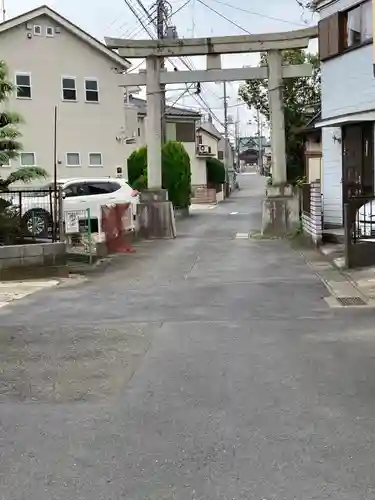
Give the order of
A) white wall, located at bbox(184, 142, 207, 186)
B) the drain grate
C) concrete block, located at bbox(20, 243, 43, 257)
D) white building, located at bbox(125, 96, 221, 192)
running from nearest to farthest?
the drain grate → concrete block, located at bbox(20, 243, 43, 257) → white building, located at bbox(125, 96, 221, 192) → white wall, located at bbox(184, 142, 207, 186)

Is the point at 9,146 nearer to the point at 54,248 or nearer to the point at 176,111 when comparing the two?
the point at 54,248

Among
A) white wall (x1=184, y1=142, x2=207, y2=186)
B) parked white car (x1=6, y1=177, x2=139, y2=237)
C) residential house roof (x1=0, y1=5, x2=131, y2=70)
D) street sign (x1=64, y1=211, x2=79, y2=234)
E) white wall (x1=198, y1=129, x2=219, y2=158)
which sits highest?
residential house roof (x1=0, y1=5, x2=131, y2=70)

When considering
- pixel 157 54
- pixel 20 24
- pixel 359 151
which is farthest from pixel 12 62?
pixel 359 151

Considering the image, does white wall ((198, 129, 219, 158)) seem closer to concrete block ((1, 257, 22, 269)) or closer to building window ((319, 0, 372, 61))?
building window ((319, 0, 372, 61))

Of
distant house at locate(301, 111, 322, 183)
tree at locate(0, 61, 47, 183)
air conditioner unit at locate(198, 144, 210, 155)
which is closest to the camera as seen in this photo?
tree at locate(0, 61, 47, 183)

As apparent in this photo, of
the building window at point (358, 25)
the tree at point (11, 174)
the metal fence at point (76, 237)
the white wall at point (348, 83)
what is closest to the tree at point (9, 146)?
the tree at point (11, 174)

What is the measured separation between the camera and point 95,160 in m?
33.5

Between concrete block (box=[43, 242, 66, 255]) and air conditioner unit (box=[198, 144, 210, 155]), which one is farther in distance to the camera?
air conditioner unit (box=[198, 144, 210, 155])

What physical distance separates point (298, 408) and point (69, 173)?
2853cm

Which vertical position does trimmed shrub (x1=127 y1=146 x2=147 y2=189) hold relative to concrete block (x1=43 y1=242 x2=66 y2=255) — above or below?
above

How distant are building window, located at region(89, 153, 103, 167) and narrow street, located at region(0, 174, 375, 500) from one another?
22.7m

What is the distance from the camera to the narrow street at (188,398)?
407 centimetres

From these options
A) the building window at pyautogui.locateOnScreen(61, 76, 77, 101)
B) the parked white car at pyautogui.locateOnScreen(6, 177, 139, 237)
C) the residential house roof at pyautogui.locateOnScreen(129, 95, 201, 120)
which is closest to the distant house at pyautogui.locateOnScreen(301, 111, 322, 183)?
the parked white car at pyautogui.locateOnScreen(6, 177, 139, 237)

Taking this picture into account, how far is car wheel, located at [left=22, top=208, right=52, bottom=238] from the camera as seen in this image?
1584 centimetres
